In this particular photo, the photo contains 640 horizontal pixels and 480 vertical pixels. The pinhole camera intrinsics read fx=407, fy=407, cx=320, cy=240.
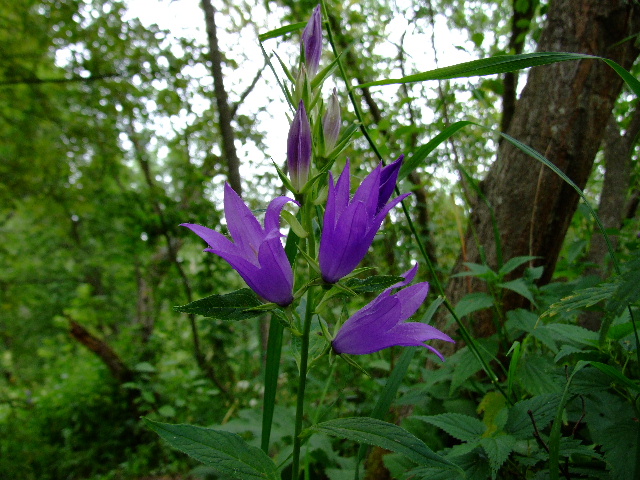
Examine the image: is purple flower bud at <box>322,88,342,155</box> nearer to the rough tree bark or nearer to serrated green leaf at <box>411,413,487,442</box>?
serrated green leaf at <box>411,413,487,442</box>

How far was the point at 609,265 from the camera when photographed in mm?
1978

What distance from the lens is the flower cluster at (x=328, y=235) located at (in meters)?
0.59

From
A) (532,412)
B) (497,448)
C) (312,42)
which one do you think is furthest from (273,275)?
(532,412)

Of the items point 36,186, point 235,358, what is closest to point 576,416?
point 235,358

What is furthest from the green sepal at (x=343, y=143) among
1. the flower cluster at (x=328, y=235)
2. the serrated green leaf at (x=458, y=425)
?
the serrated green leaf at (x=458, y=425)

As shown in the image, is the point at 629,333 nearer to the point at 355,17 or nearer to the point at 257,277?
the point at 257,277

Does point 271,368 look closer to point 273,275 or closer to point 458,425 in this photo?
point 273,275

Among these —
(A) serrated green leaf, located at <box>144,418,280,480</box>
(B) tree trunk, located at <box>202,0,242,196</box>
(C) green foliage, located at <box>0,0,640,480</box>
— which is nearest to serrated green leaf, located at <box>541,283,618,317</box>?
(C) green foliage, located at <box>0,0,640,480</box>

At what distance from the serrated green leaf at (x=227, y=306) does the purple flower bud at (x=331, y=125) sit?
28 centimetres

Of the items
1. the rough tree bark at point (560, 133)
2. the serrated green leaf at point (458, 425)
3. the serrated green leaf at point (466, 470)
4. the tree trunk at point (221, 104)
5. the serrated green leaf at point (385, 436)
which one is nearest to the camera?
the serrated green leaf at point (385, 436)

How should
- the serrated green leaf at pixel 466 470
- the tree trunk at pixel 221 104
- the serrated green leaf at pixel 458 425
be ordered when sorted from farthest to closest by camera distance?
1. the tree trunk at pixel 221 104
2. the serrated green leaf at pixel 458 425
3. the serrated green leaf at pixel 466 470

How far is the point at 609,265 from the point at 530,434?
1.50 metres

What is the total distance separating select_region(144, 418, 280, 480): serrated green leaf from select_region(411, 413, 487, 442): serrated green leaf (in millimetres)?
391

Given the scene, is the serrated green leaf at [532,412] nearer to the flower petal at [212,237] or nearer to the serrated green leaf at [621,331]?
the serrated green leaf at [621,331]
